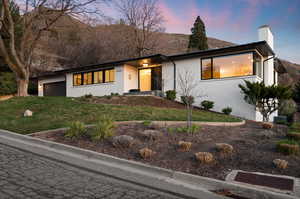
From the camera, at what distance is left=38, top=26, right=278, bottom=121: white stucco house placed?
1280 cm

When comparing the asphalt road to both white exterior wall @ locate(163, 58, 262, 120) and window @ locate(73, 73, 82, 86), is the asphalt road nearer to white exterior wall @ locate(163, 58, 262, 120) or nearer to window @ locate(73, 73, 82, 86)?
white exterior wall @ locate(163, 58, 262, 120)

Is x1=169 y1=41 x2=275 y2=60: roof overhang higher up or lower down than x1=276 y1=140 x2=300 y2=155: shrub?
higher up

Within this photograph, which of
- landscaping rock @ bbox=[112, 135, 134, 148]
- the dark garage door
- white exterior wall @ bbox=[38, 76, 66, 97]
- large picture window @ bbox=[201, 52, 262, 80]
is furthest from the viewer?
white exterior wall @ bbox=[38, 76, 66, 97]

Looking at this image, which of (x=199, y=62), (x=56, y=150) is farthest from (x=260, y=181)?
(x=199, y=62)

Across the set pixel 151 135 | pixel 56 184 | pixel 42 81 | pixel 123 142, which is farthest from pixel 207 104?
pixel 42 81

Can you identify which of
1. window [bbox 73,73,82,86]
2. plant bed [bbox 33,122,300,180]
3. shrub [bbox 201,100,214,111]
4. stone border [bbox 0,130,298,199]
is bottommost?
stone border [bbox 0,130,298,199]

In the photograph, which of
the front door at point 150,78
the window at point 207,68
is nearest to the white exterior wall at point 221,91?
the window at point 207,68

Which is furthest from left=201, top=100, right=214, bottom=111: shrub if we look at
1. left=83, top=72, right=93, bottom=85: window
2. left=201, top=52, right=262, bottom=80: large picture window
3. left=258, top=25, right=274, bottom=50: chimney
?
left=83, top=72, right=93, bottom=85: window

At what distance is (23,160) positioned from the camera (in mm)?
4352

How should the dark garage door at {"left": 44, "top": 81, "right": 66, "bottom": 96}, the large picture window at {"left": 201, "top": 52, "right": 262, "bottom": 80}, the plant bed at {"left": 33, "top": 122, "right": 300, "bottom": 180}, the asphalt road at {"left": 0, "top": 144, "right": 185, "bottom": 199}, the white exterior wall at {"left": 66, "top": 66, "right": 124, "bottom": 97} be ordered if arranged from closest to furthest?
1. the asphalt road at {"left": 0, "top": 144, "right": 185, "bottom": 199}
2. the plant bed at {"left": 33, "top": 122, "right": 300, "bottom": 180}
3. the large picture window at {"left": 201, "top": 52, "right": 262, "bottom": 80}
4. the white exterior wall at {"left": 66, "top": 66, "right": 124, "bottom": 97}
5. the dark garage door at {"left": 44, "top": 81, "right": 66, "bottom": 96}

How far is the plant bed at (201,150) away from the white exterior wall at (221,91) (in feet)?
21.4

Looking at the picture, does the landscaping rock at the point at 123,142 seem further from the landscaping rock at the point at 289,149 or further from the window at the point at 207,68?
the window at the point at 207,68

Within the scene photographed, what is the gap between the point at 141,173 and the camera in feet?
12.9

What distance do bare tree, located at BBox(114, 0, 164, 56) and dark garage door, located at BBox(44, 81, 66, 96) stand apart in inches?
454
